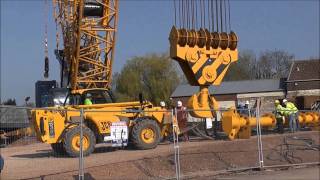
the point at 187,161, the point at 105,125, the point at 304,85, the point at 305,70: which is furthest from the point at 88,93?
the point at 305,70

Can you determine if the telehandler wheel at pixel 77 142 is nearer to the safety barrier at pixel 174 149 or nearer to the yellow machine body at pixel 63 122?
the safety barrier at pixel 174 149

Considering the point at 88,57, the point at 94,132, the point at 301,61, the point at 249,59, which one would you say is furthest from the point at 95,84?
the point at 249,59

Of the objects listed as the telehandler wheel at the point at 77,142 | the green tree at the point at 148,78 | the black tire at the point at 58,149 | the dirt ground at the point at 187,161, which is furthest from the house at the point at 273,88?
the telehandler wheel at the point at 77,142

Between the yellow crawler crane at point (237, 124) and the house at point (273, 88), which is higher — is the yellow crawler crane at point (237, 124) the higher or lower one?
the lower one

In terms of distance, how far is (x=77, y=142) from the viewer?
1684 centimetres

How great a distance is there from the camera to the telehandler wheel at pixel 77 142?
16.3m

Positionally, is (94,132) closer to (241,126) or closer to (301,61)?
(241,126)

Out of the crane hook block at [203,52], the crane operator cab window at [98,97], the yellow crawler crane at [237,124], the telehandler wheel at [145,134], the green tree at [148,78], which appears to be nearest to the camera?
the telehandler wheel at [145,134]

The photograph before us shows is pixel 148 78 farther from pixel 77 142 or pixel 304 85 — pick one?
pixel 77 142

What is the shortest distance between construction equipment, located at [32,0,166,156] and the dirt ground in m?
0.60

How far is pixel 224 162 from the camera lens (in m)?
16.2

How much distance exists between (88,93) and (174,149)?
7675 mm

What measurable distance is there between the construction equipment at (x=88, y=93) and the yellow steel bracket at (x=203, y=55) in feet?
5.42

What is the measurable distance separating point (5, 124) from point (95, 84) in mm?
7360
